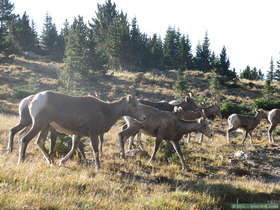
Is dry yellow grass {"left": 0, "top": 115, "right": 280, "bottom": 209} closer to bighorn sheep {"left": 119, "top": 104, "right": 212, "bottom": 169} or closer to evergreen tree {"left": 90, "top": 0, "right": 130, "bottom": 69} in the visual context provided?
bighorn sheep {"left": 119, "top": 104, "right": 212, "bottom": 169}

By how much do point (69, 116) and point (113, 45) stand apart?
5196cm

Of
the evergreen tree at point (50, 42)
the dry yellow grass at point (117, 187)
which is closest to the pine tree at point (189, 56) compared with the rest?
the evergreen tree at point (50, 42)

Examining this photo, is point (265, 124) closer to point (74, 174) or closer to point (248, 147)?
point (248, 147)

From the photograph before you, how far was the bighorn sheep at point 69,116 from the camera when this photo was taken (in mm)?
8461

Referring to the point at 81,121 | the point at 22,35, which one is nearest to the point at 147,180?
the point at 81,121

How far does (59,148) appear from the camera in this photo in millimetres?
11461

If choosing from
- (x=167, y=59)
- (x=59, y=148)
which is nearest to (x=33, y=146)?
(x=59, y=148)

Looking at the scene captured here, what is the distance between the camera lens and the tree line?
51.7 meters

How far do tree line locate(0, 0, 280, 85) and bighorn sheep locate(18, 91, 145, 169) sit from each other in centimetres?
3447

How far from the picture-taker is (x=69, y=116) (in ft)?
29.0

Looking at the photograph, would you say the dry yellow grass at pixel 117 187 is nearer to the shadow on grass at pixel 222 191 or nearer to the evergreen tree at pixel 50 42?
the shadow on grass at pixel 222 191

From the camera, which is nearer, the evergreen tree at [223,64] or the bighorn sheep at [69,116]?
the bighorn sheep at [69,116]

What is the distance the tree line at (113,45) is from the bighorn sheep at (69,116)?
34.5 meters

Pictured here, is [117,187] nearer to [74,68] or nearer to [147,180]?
[147,180]
